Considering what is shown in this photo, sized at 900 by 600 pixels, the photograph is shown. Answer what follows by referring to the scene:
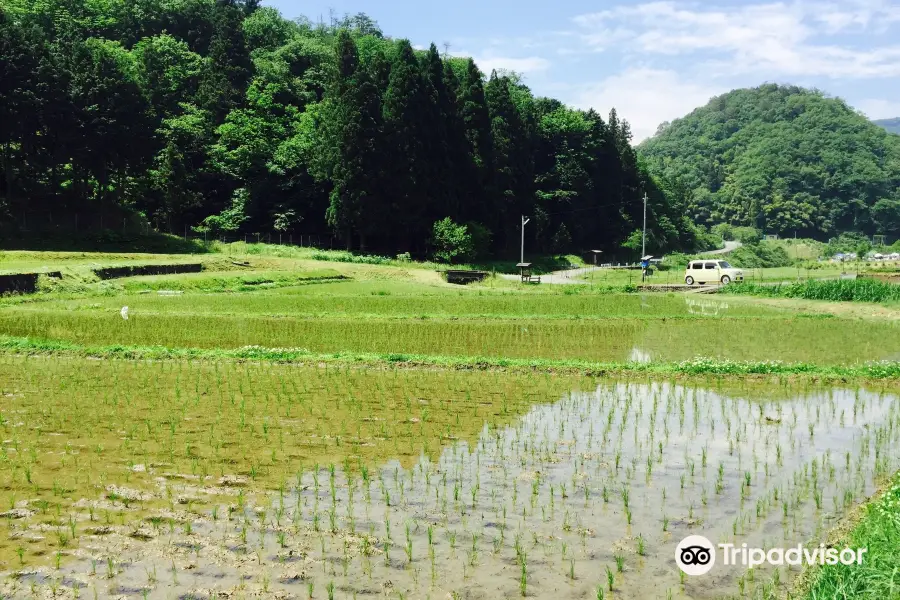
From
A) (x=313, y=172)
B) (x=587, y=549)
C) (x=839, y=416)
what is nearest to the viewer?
(x=587, y=549)

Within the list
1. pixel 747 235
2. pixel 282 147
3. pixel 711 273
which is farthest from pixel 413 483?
pixel 747 235

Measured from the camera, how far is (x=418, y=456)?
912 centimetres

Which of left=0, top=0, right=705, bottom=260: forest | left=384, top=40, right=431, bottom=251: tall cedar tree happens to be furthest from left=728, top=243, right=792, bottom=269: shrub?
left=384, top=40, right=431, bottom=251: tall cedar tree

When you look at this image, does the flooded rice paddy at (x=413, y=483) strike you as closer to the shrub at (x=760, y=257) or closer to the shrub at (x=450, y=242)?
the shrub at (x=450, y=242)

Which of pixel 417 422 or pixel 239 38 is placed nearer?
pixel 417 422

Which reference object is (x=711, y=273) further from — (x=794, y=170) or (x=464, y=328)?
(x=794, y=170)

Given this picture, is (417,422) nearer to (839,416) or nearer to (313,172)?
(839,416)

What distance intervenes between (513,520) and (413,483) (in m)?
1.44

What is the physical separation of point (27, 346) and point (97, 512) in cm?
1126

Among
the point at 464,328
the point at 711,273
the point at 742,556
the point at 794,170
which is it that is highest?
the point at 794,170

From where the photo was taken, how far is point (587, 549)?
6438mm

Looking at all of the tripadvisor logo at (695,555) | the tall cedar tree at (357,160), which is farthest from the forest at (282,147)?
the tripadvisor logo at (695,555)

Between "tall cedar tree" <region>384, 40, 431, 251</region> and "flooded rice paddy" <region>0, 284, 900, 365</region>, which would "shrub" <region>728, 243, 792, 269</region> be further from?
"flooded rice paddy" <region>0, 284, 900, 365</region>

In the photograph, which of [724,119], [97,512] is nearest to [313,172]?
[97,512]
